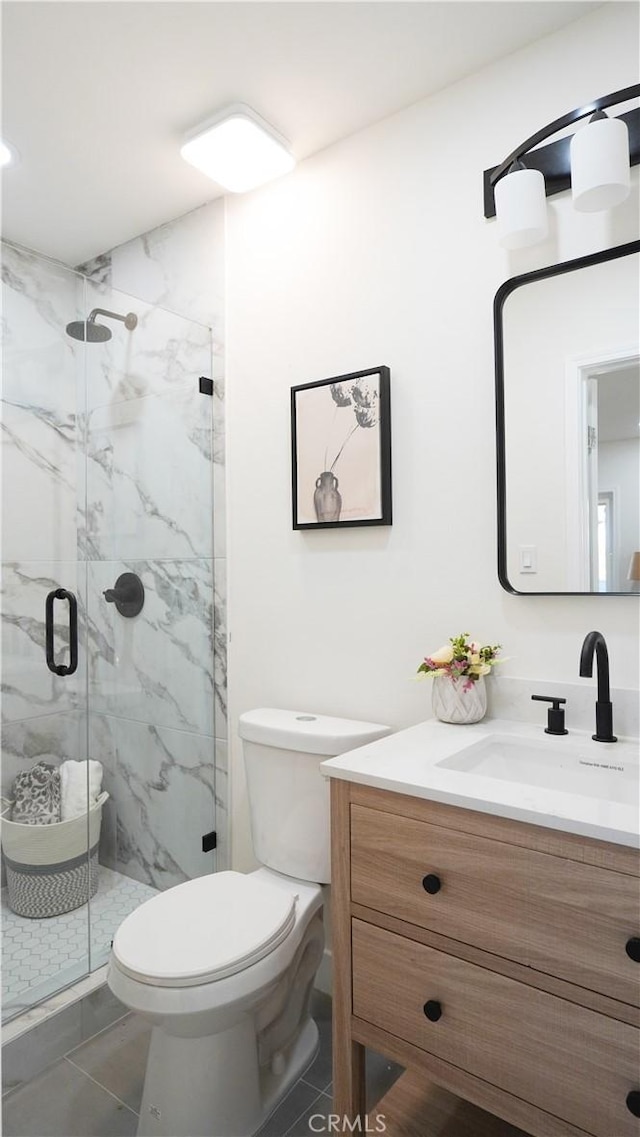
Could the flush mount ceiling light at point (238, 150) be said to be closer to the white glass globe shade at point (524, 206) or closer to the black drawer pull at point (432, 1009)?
the white glass globe shade at point (524, 206)

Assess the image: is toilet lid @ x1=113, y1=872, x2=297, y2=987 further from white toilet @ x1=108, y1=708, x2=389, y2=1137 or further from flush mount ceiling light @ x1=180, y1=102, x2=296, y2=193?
flush mount ceiling light @ x1=180, y1=102, x2=296, y2=193

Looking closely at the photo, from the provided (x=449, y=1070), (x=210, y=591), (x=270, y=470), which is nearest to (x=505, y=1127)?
(x=449, y=1070)

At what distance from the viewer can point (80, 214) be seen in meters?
2.29

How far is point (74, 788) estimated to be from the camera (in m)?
2.06

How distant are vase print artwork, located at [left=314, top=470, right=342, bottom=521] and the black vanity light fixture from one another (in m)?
0.75

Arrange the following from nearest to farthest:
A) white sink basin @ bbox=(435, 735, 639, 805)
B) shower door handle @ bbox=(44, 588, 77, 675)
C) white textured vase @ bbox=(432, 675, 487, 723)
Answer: white sink basin @ bbox=(435, 735, 639, 805), white textured vase @ bbox=(432, 675, 487, 723), shower door handle @ bbox=(44, 588, 77, 675)

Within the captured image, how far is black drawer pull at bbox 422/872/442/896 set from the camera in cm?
112

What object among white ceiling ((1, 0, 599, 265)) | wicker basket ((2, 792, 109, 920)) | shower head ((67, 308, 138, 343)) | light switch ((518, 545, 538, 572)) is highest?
white ceiling ((1, 0, 599, 265))

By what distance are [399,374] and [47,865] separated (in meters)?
1.80

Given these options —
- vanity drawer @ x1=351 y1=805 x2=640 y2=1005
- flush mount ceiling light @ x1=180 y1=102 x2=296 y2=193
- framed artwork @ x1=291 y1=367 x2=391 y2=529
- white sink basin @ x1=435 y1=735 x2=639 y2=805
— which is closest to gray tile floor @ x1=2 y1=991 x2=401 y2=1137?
vanity drawer @ x1=351 y1=805 x2=640 y2=1005

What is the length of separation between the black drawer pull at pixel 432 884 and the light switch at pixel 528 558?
2.39 ft

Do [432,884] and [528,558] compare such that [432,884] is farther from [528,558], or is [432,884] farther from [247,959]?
[528,558]

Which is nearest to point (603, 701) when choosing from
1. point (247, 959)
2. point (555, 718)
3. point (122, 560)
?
point (555, 718)

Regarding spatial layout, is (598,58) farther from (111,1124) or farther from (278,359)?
(111,1124)
